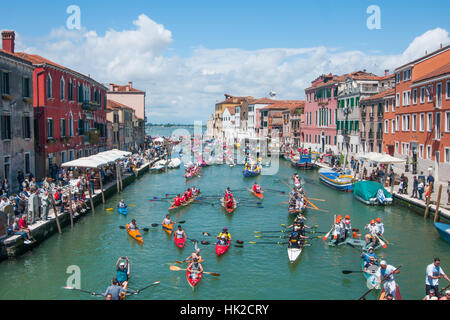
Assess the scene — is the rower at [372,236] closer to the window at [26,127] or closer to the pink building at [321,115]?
the window at [26,127]

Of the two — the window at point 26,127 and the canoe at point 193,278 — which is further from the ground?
the window at point 26,127

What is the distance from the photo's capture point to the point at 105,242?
2309 cm

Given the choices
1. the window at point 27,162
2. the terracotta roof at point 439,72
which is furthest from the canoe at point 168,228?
the terracotta roof at point 439,72

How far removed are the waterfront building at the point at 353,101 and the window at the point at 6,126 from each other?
42.6m

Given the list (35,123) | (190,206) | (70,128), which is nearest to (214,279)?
(190,206)

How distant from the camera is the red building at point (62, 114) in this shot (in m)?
32.2

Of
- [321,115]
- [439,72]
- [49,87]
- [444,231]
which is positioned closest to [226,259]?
[444,231]

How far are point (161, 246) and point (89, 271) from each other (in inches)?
184

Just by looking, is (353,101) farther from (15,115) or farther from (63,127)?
(15,115)

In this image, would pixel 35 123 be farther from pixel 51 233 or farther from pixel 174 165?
pixel 174 165

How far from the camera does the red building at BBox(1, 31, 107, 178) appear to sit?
32.2m

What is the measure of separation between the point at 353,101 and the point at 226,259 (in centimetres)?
4298

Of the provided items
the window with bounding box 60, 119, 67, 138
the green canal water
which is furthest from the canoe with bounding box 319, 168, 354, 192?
the window with bounding box 60, 119, 67, 138

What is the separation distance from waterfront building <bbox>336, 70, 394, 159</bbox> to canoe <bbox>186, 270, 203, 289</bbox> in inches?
1689
